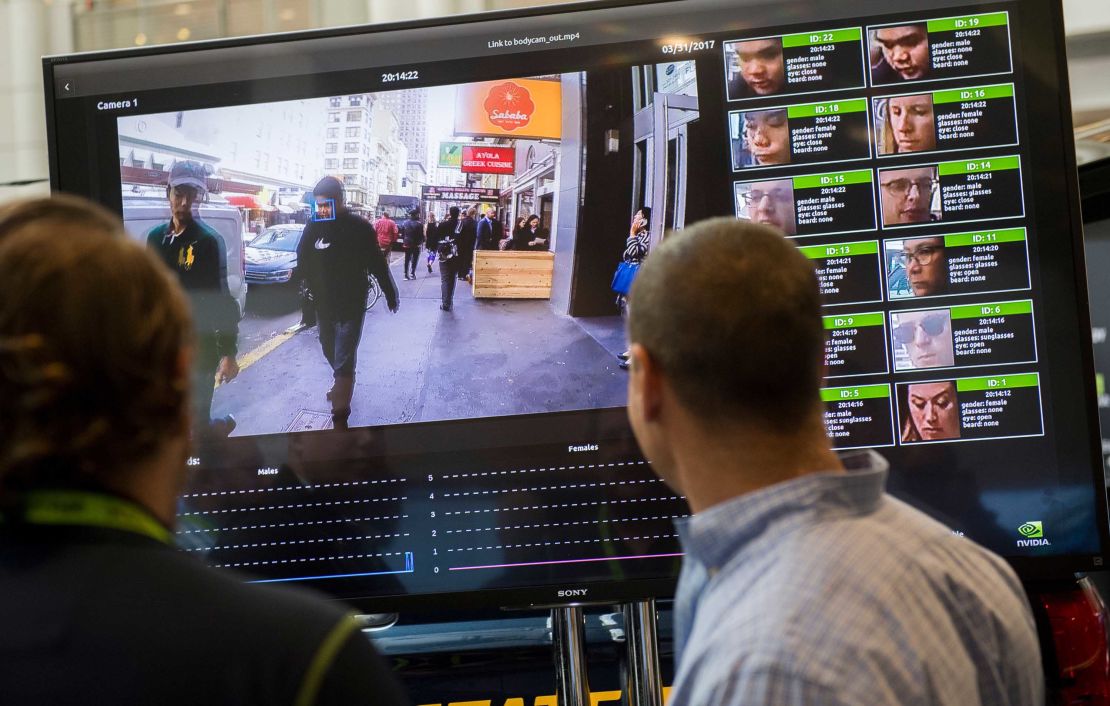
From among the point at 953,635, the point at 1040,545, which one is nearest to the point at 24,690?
the point at 953,635

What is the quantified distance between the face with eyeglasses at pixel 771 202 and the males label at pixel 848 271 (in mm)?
87

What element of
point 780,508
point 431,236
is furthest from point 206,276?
A: point 780,508

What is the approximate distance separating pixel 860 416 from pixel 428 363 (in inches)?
41.7

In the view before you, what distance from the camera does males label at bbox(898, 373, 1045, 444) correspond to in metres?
2.35

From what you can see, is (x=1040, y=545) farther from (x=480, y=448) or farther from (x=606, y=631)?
(x=480, y=448)

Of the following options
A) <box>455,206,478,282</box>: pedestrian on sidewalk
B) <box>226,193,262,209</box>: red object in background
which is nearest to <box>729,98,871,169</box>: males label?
<box>455,206,478,282</box>: pedestrian on sidewalk

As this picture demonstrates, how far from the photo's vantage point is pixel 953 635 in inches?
46.1

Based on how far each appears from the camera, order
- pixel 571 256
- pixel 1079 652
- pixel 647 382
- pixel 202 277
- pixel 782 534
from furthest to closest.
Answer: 1. pixel 202 277
2. pixel 571 256
3. pixel 1079 652
4. pixel 647 382
5. pixel 782 534

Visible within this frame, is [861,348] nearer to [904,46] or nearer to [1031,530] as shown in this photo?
[1031,530]

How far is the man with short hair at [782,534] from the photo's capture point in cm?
106

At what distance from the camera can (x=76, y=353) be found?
35.9 inches

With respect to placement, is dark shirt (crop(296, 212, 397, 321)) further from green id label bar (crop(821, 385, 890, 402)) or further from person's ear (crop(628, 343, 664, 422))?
person's ear (crop(628, 343, 664, 422))

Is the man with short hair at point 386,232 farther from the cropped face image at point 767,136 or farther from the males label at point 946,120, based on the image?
the males label at point 946,120

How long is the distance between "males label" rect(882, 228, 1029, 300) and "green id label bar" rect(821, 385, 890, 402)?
22 centimetres
